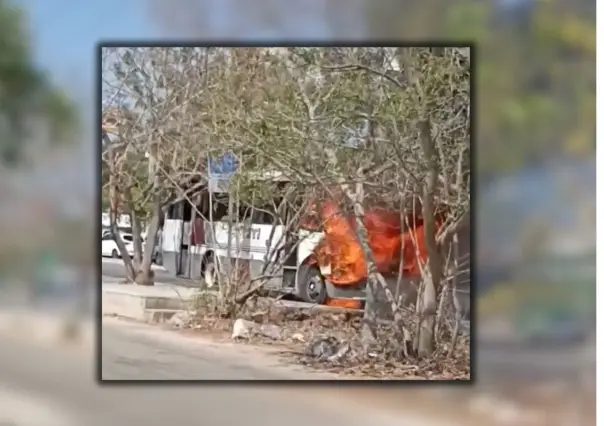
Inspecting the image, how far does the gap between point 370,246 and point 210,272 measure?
15.4 inches

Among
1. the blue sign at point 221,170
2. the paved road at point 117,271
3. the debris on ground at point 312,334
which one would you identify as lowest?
the debris on ground at point 312,334

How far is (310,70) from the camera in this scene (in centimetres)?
199

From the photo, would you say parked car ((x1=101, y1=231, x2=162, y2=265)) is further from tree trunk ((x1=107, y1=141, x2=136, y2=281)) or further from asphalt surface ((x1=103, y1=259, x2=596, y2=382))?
asphalt surface ((x1=103, y1=259, x2=596, y2=382))

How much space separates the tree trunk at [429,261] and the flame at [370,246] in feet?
0.07
